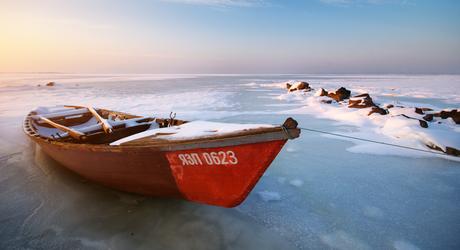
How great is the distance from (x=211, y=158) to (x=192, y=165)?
29cm

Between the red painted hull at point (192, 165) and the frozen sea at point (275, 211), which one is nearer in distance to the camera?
the red painted hull at point (192, 165)

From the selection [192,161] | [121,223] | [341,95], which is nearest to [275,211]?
[192,161]

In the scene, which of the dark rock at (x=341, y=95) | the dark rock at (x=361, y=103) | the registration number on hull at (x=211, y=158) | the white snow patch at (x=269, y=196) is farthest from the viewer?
the dark rock at (x=341, y=95)

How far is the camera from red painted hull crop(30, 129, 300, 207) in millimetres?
2324

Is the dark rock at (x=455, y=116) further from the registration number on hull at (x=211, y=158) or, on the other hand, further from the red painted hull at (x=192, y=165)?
the registration number on hull at (x=211, y=158)

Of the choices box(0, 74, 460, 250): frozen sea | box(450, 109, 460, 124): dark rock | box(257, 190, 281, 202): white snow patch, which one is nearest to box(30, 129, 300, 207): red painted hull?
box(0, 74, 460, 250): frozen sea

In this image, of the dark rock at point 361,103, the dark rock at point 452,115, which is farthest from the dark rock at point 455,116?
the dark rock at point 361,103

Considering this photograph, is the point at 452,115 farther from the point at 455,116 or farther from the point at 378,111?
the point at 378,111

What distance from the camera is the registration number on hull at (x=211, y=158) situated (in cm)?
241

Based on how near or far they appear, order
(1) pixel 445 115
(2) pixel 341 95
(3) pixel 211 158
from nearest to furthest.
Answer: (3) pixel 211 158
(1) pixel 445 115
(2) pixel 341 95

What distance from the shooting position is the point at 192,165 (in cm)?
258

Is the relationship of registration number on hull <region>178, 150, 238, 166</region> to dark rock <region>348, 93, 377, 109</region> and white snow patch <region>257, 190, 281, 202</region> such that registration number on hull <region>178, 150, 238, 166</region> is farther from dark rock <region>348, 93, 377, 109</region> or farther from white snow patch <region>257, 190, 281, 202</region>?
dark rock <region>348, 93, 377, 109</region>

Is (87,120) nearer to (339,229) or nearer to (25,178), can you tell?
(25,178)

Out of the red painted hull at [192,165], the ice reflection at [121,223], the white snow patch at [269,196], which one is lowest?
the ice reflection at [121,223]
